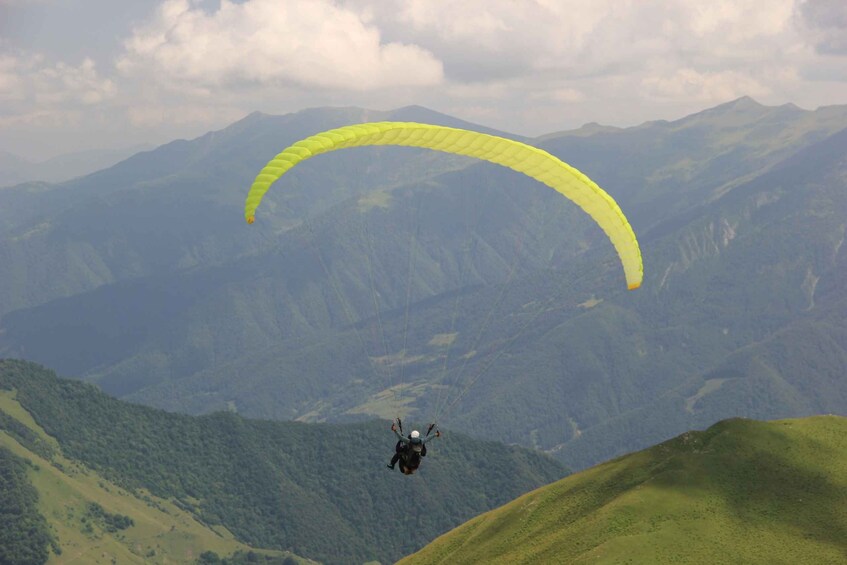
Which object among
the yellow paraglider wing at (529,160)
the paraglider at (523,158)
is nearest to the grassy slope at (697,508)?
the paraglider at (523,158)

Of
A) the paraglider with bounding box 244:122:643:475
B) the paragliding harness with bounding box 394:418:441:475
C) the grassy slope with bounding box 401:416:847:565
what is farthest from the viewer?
the grassy slope with bounding box 401:416:847:565

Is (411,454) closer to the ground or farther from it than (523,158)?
closer to the ground

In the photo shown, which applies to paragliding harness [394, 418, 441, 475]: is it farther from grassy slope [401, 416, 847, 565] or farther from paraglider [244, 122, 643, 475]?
grassy slope [401, 416, 847, 565]

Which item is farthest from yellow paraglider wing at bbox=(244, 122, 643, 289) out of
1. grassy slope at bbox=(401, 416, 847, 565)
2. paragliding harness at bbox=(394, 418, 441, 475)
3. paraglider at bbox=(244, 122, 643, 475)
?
grassy slope at bbox=(401, 416, 847, 565)

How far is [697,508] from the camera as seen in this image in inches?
3637

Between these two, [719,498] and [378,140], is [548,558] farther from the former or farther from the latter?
[378,140]

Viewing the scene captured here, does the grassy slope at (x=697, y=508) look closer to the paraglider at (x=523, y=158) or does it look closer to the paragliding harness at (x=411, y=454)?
the paraglider at (x=523, y=158)

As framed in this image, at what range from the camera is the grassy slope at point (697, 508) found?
8494 cm

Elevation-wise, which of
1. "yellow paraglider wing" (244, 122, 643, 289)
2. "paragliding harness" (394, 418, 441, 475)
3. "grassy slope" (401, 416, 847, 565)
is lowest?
"grassy slope" (401, 416, 847, 565)

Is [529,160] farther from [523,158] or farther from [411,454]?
[411,454]

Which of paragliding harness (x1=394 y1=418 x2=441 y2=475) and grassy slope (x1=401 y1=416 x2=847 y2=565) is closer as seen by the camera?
paragliding harness (x1=394 y1=418 x2=441 y2=475)

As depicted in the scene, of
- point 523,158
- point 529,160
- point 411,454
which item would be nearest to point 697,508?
point 529,160

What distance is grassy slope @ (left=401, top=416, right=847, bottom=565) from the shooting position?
84938 mm

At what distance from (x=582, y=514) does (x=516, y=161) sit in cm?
5604
